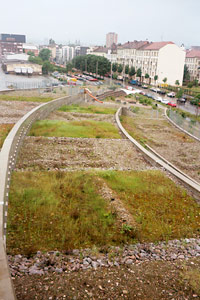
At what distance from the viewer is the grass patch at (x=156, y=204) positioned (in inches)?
358

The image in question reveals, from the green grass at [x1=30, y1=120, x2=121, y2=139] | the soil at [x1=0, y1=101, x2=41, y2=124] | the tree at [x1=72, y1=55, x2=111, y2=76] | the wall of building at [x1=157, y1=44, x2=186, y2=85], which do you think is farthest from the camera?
the tree at [x1=72, y1=55, x2=111, y2=76]

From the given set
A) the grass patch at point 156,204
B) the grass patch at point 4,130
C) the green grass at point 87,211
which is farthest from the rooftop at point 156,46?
the green grass at point 87,211

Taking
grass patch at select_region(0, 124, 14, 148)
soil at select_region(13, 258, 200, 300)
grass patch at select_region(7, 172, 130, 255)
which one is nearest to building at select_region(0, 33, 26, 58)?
grass patch at select_region(0, 124, 14, 148)

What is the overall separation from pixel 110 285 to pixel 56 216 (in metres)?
3.38

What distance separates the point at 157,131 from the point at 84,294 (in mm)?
20705

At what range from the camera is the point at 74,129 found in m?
21.0

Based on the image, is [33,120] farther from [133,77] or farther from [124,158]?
[133,77]

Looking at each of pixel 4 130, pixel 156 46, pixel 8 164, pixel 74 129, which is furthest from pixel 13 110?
pixel 156 46

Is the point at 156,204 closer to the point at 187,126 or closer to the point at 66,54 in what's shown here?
the point at 187,126

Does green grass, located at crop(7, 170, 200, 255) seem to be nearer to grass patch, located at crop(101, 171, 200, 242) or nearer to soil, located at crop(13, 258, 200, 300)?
grass patch, located at crop(101, 171, 200, 242)

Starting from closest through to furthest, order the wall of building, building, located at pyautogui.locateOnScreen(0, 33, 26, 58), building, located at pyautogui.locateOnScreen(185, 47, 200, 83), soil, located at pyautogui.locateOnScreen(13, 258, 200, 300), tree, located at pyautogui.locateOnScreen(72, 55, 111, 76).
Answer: soil, located at pyautogui.locateOnScreen(13, 258, 200, 300) → the wall of building → tree, located at pyautogui.locateOnScreen(72, 55, 111, 76) → building, located at pyautogui.locateOnScreen(185, 47, 200, 83) → building, located at pyautogui.locateOnScreen(0, 33, 26, 58)

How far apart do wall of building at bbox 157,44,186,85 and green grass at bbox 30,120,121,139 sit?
49.8 meters

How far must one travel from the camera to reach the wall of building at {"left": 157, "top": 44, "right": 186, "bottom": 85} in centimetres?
6719

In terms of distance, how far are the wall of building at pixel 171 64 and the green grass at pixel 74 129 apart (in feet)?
163
